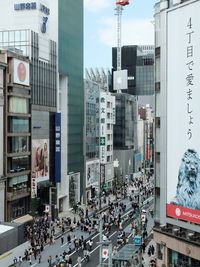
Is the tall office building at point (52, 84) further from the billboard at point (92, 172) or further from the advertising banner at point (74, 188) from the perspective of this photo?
the billboard at point (92, 172)

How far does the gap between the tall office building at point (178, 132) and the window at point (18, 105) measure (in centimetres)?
2590

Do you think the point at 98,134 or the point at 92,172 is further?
the point at 98,134

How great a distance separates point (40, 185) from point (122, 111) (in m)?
52.9

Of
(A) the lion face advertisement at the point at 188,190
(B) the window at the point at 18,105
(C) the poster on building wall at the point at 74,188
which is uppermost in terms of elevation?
(B) the window at the point at 18,105

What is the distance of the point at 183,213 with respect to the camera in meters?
31.9

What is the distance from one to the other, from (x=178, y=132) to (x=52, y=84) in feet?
131

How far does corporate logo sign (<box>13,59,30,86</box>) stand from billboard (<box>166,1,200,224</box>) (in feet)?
93.3

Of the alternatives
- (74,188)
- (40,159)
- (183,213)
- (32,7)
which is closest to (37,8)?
(32,7)

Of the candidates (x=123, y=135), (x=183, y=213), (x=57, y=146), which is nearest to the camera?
(x=183, y=213)

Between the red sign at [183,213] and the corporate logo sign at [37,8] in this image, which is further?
the corporate logo sign at [37,8]

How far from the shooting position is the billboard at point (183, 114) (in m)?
30.5

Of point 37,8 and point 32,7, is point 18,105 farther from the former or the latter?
point 32,7

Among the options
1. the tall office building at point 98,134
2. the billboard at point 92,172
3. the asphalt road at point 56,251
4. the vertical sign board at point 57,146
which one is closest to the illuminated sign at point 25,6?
the vertical sign board at point 57,146

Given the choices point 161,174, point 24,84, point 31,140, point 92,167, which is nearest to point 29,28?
point 24,84
